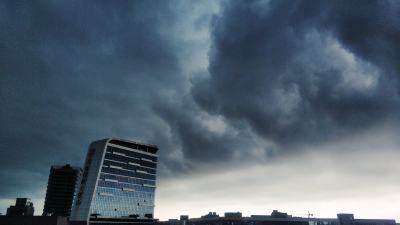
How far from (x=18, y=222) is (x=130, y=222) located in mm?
58032

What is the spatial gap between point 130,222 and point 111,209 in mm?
15417

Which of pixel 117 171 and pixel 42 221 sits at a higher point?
pixel 117 171

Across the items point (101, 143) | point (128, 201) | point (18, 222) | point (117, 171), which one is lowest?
point (18, 222)

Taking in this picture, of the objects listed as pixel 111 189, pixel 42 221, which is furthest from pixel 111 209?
pixel 42 221

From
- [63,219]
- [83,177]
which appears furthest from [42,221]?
[83,177]

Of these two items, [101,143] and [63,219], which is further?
[101,143]

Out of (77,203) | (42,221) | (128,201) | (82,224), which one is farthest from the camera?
(128,201)

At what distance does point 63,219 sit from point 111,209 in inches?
1133

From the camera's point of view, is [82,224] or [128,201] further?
[128,201]

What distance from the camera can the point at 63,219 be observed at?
166250 millimetres

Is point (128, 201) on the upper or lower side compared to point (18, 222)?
upper

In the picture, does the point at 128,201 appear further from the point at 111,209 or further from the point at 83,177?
the point at 83,177

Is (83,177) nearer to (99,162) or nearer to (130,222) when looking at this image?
(99,162)

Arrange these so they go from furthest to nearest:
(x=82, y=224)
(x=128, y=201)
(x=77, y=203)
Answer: (x=128, y=201) < (x=77, y=203) < (x=82, y=224)
